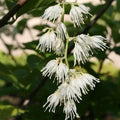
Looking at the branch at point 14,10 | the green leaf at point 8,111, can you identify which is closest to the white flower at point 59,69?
the branch at point 14,10

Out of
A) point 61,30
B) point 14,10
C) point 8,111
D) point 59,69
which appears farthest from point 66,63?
point 8,111

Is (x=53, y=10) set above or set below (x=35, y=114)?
above

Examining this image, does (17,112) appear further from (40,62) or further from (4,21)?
(4,21)

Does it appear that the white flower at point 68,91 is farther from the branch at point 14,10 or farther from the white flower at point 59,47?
the branch at point 14,10

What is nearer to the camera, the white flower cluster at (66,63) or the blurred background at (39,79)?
the white flower cluster at (66,63)

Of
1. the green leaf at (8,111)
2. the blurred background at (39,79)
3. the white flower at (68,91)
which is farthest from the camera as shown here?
the green leaf at (8,111)

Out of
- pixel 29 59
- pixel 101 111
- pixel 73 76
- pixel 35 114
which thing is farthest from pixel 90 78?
pixel 101 111

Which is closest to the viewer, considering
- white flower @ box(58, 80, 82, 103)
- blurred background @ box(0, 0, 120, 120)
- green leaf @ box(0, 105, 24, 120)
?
white flower @ box(58, 80, 82, 103)

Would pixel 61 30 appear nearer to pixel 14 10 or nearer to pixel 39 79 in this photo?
pixel 14 10

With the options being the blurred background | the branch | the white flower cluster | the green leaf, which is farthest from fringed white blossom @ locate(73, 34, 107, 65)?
the green leaf

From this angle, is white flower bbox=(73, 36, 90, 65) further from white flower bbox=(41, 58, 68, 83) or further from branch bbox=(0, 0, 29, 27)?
branch bbox=(0, 0, 29, 27)

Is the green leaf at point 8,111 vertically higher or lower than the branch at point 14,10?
lower
